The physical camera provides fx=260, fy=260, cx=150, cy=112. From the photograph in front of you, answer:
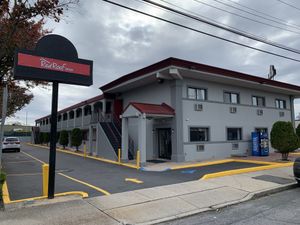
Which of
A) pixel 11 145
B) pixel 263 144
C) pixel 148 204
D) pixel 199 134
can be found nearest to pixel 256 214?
pixel 148 204

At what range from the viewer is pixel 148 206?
6867mm

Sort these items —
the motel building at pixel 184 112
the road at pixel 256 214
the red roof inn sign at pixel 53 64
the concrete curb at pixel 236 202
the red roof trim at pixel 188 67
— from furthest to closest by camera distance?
the motel building at pixel 184 112
the red roof trim at pixel 188 67
the red roof inn sign at pixel 53 64
the concrete curb at pixel 236 202
the road at pixel 256 214

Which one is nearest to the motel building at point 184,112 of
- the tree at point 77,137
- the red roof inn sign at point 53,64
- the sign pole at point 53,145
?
the tree at point 77,137

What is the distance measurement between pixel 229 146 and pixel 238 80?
4973 mm

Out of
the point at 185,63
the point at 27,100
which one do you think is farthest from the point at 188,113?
the point at 27,100

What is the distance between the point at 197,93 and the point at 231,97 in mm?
3862

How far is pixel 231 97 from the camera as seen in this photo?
20656 millimetres

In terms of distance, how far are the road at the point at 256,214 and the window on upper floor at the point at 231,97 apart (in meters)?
13.0

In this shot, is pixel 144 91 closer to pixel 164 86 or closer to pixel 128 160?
pixel 164 86

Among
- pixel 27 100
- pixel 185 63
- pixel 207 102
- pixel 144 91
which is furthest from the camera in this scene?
pixel 27 100

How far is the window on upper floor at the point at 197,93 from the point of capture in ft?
58.9

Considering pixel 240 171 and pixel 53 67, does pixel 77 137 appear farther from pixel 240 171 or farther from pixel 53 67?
pixel 53 67

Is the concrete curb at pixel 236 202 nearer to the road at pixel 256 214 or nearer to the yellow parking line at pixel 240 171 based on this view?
the road at pixel 256 214

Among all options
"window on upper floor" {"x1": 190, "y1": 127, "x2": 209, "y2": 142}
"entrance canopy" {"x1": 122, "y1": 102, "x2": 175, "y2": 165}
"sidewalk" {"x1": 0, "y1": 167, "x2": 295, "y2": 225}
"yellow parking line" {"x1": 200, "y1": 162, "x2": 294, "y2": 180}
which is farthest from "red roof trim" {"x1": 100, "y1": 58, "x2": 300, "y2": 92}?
"sidewalk" {"x1": 0, "y1": 167, "x2": 295, "y2": 225}
